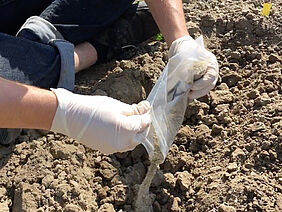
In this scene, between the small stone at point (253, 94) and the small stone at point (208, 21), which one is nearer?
the small stone at point (253, 94)

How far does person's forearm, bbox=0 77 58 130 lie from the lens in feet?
5.38

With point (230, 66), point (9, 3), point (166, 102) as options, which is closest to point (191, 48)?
point (166, 102)

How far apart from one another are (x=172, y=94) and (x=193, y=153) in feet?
1.27

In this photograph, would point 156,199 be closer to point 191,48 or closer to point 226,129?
point 226,129

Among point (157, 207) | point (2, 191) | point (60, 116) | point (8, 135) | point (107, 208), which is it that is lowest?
point (157, 207)

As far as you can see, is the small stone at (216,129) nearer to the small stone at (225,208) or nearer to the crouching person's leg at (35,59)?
the small stone at (225,208)

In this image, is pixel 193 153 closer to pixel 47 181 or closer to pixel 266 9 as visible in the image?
pixel 47 181

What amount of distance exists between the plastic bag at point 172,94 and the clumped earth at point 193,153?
230 mm

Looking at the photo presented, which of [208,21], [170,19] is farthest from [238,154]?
[208,21]

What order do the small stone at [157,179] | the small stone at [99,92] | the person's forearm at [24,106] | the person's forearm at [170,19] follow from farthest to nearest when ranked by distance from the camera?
the small stone at [99,92] < the person's forearm at [170,19] < the small stone at [157,179] < the person's forearm at [24,106]

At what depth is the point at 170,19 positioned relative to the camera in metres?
2.33

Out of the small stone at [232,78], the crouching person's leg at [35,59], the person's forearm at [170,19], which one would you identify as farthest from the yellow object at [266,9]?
the crouching person's leg at [35,59]

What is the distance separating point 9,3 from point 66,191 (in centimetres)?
99

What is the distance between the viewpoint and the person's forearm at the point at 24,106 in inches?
64.5
